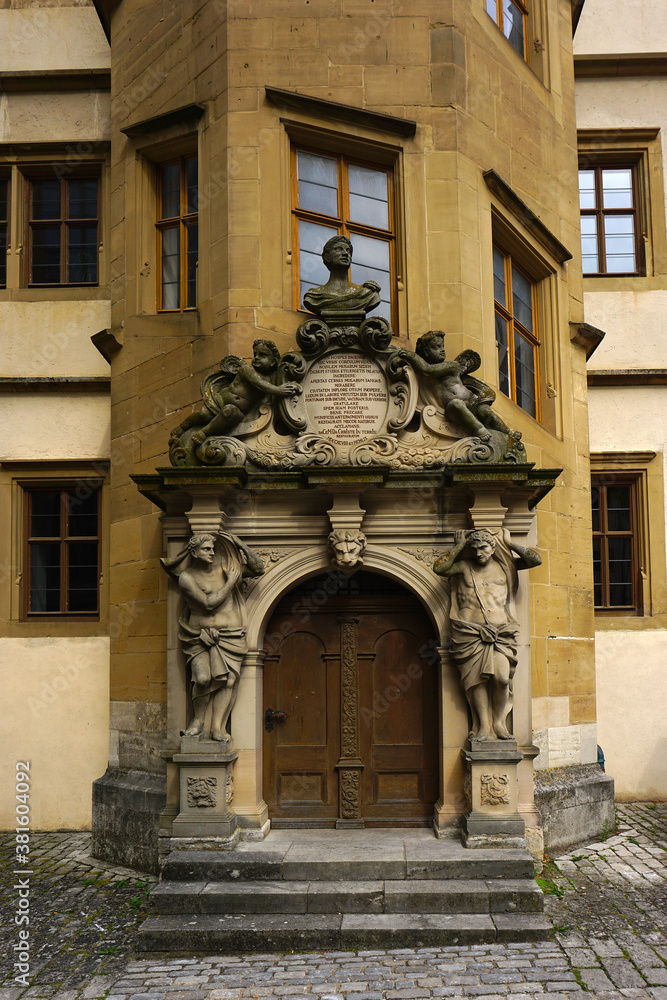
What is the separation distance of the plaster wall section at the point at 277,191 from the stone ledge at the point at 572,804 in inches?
15.7

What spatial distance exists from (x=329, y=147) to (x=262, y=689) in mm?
4709

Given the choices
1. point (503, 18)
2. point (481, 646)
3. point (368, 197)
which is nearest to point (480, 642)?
point (481, 646)

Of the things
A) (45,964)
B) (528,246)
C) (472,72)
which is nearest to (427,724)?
(45,964)

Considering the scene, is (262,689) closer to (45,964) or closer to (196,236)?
(45,964)

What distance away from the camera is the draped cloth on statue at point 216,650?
6.90 m

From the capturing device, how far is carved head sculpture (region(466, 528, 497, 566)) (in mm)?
6844

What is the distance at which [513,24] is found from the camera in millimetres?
9430

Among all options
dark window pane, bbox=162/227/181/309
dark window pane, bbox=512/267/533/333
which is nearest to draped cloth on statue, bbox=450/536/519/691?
dark window pane, bbox=512/267/533/333

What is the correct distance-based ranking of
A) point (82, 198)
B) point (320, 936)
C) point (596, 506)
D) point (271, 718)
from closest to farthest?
1. point (320, 936)
2. point (271, 718)
3. point (82, 198)
4. point (596, 506)

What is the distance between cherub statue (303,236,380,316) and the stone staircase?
13.4ft

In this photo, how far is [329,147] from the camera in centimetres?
819

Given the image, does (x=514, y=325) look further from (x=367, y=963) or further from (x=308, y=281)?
(x=367, y=963)

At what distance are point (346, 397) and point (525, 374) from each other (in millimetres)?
2580

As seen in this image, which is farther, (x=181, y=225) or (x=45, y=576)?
(x=45, y=576)
